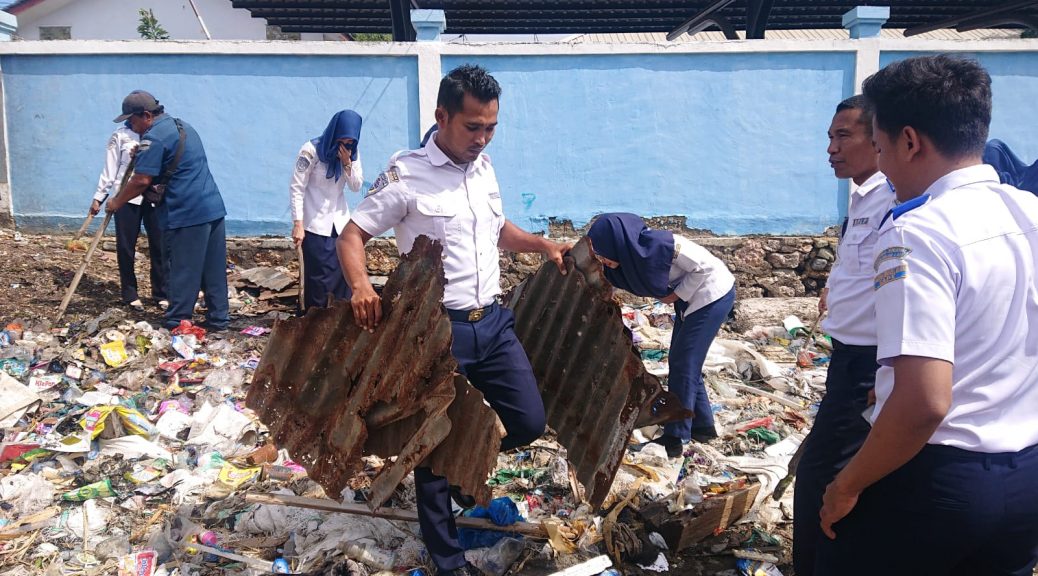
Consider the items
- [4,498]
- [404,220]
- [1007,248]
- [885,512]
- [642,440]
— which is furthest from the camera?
[642,440]

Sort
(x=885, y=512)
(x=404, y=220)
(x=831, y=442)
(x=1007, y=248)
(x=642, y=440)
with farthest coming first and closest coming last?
(x=642, y=440), (x=404, y=220), (x=831, y=442), (x=885, y=512), (x=1007, y=248)

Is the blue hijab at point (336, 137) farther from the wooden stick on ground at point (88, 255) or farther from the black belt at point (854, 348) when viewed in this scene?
the black belt at point (854, 348)

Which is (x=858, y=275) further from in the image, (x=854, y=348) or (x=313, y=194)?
(x=313, y=194)

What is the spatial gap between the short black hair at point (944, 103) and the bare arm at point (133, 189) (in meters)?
5.58

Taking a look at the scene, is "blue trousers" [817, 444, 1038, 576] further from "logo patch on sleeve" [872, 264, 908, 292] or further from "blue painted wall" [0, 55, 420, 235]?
"blue painted wall" [0, 55, 420, 235]

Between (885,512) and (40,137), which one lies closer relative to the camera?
(885,512)

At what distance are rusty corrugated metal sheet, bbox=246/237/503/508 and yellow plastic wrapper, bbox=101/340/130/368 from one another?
3.24m

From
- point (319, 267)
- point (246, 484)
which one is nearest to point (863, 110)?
point (246, 484)

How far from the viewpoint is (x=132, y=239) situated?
6.44m

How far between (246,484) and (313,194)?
2761 mm

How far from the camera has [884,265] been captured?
4.85ft

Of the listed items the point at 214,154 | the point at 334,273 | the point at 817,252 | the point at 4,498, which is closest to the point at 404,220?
the point at 4,498

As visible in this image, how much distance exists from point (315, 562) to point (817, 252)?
20.3 feet

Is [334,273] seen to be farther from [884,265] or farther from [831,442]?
[884,265]
